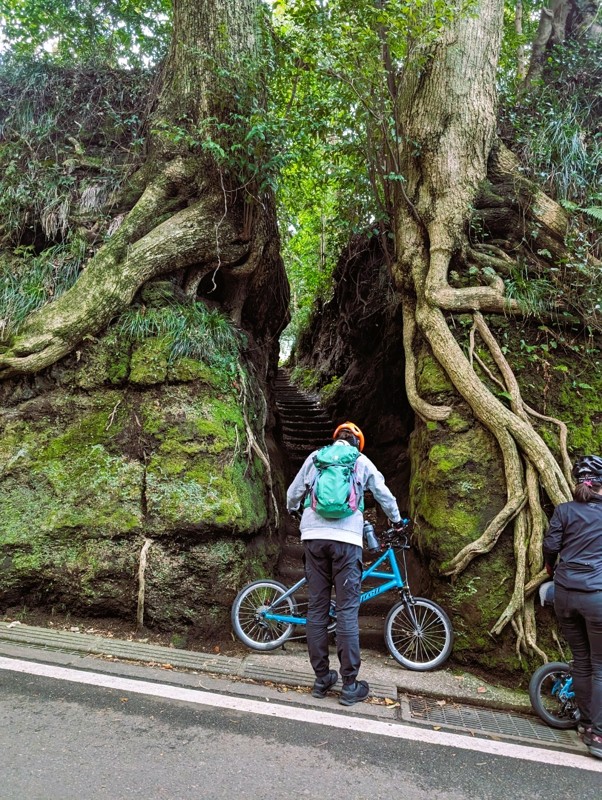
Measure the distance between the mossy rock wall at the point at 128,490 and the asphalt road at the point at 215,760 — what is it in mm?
1317

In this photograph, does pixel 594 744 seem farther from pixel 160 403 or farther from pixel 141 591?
pixel 160 403

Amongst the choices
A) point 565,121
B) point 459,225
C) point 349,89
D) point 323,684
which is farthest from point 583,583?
point 349,89

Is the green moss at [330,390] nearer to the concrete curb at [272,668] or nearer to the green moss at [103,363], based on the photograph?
the green moss at [103,363]

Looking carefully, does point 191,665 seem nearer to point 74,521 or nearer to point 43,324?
point 74,521

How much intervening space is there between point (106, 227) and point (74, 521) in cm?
371

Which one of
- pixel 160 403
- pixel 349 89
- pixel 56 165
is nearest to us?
pixel 160 403

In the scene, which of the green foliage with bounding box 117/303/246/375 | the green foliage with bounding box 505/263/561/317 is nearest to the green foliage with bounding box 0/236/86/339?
the green foliage with bounding box 117/303/246/375

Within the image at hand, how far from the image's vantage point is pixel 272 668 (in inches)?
168

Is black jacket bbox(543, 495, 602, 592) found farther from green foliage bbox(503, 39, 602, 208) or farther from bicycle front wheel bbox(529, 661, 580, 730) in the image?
green foliage bbox(503, 39, 602, 208)

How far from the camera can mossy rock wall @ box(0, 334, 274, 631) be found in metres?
4.84

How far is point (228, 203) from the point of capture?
660cm

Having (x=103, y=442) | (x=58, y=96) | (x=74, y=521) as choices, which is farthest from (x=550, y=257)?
(x=58, y=96)

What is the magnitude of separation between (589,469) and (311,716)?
2.62 meters

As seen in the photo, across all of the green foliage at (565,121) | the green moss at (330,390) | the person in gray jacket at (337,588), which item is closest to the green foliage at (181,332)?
the person in gray jacket at (337,588)
